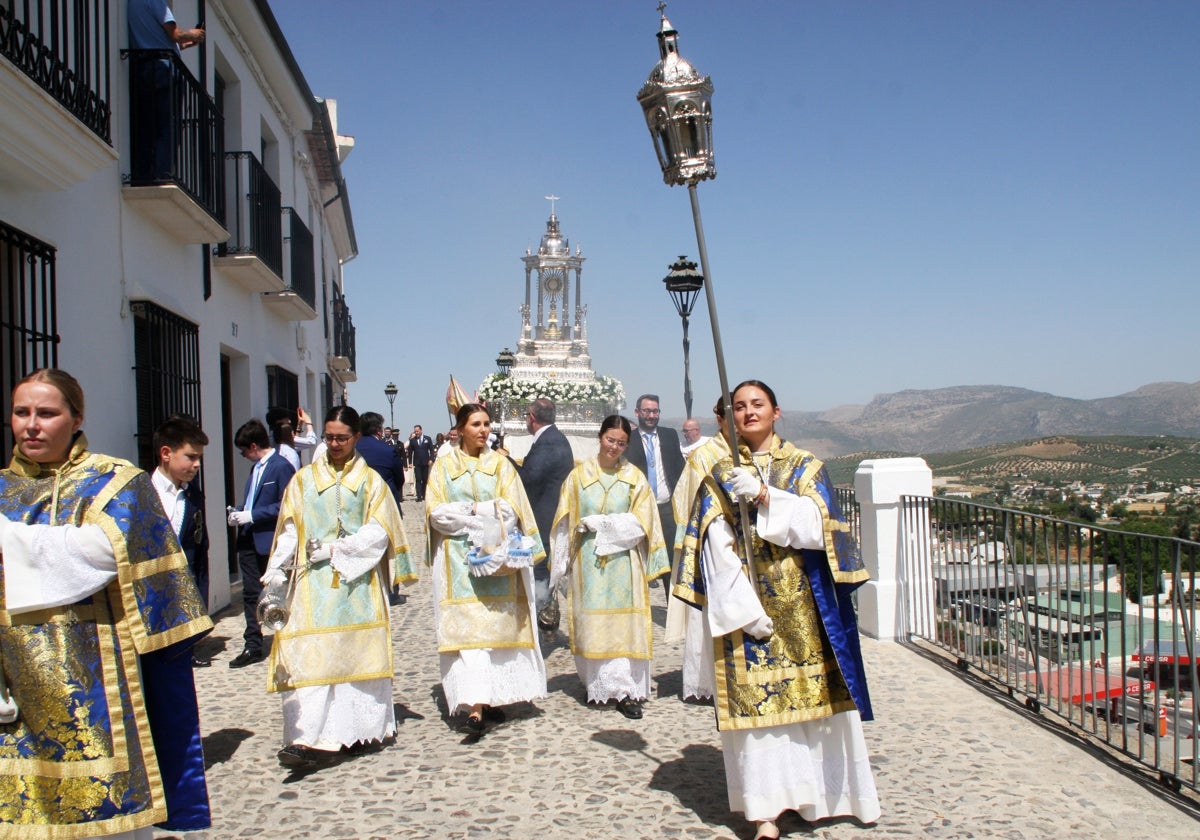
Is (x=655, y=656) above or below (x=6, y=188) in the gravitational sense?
below

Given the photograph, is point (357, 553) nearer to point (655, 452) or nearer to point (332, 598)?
point (332, 598)

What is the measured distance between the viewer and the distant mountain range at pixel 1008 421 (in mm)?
130000

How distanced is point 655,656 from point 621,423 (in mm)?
2119

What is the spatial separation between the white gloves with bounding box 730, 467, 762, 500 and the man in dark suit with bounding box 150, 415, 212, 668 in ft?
9.78

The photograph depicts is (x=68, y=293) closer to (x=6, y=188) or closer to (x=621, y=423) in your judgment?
(x=6, y=188)

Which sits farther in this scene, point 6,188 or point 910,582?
point 910,582

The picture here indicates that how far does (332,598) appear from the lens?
525 centimetres

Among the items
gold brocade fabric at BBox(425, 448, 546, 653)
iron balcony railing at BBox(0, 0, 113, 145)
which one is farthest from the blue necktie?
iron balcony railing at BBox(0, 0, 113, 145)

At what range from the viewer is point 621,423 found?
254 inches

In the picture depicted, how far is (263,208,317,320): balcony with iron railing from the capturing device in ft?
40.5

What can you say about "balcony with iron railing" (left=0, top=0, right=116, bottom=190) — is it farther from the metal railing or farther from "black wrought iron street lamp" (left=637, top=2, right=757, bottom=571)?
the metal railing

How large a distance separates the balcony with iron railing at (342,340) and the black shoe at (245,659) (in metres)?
13.4

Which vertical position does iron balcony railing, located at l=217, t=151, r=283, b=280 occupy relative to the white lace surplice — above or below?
above

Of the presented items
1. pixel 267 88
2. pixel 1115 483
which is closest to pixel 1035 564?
pixel 267 88
